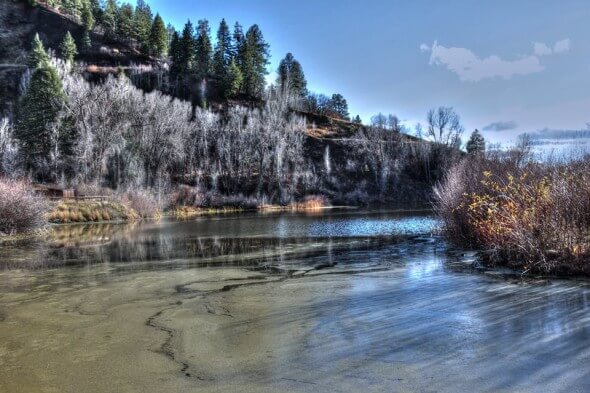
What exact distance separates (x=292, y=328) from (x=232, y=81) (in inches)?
3940

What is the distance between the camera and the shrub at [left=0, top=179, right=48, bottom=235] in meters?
27.7

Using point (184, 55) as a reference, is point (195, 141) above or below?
below

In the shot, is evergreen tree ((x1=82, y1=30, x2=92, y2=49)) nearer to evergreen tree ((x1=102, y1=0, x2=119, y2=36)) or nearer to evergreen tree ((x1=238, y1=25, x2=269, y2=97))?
evergreen tree ((x1=102, y1=0, x2=119, y2=36))

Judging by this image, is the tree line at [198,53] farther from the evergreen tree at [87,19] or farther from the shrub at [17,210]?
the shrub at [17,210]

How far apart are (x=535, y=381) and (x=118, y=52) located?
117m

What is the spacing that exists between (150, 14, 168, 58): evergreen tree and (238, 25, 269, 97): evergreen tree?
1711 centimetres

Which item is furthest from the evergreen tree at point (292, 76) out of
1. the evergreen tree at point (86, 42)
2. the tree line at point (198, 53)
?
the evergreen tree at point (86, 42)

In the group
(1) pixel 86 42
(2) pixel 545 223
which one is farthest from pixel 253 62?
(2) pixel 545 223

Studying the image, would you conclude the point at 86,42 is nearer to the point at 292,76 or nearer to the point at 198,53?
the point at 198,53

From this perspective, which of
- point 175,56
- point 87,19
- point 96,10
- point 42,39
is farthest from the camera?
point 96,10

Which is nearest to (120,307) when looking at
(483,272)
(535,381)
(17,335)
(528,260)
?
(17,335)

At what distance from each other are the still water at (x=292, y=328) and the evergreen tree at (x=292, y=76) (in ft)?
341

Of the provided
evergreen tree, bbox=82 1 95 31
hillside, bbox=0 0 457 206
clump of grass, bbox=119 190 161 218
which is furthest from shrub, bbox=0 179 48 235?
evergreen tree, bbox=82 1 95 31

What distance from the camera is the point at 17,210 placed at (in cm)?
2838
